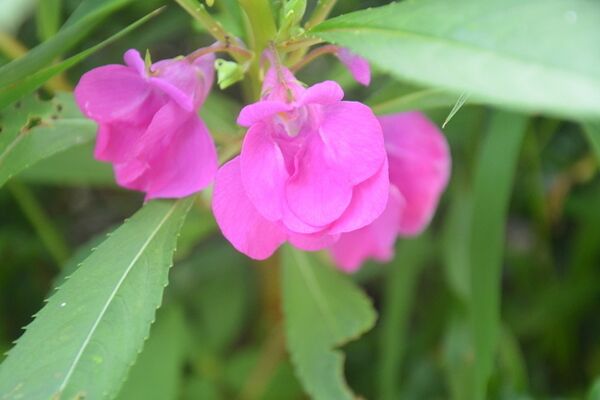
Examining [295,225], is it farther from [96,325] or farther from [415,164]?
[415,164]

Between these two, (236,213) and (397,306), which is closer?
(236,213)

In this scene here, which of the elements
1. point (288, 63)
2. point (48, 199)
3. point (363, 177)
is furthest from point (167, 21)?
point (363, 177)

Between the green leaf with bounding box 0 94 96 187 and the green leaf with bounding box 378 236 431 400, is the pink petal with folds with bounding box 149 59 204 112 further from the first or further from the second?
the green leaf with bounding box 378 236 431 400

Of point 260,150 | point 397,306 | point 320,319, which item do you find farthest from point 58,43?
point 397,306

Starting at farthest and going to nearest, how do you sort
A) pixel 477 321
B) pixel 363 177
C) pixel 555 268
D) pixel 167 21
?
pixel 555 268 → pixel 167 21 → pixel 477 321 → pixel 363 177

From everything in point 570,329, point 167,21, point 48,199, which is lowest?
point 570,329

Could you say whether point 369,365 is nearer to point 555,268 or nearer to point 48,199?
point 555,268

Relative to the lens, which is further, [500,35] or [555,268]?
[555,268]
